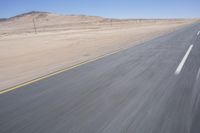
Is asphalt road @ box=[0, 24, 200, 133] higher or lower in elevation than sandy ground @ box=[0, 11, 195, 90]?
higher

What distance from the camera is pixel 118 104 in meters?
5.19

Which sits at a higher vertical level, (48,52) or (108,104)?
(108,104)

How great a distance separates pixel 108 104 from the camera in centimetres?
A: 521

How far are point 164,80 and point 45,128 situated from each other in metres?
4.52

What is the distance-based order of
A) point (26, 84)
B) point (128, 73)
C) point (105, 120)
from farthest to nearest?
1. point (128, 73)
2. point (26, 84)
3. point (105, 120)

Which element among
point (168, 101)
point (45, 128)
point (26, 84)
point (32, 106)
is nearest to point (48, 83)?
point (26, 84)

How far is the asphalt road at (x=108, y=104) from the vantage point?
13.5 ft

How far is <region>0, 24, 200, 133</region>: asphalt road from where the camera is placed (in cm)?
412

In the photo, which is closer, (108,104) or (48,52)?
(108,104)

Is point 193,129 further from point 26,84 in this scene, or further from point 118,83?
point 26,84

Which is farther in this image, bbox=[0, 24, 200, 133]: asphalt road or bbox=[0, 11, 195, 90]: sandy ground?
bbox=[0, 11, 195, 90]: sandy ground

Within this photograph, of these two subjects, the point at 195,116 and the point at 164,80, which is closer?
the point at 195,116

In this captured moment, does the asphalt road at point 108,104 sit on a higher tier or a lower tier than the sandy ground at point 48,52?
higher

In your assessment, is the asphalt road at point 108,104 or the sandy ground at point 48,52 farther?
the sandy ground at point 48,52
